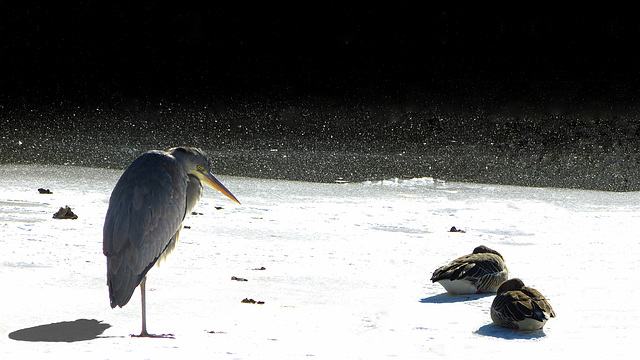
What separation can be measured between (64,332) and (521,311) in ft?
9.82

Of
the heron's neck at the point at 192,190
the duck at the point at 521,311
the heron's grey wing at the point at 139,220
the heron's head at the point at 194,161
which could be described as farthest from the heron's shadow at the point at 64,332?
the duck at the point at 521,311

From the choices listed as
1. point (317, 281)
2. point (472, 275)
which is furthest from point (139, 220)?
point (472, 275)

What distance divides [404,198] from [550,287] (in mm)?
6497

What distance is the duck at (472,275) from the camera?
5.91 meters

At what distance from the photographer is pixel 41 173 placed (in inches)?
580

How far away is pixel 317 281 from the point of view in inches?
258

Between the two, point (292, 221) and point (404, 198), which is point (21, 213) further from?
point (404, 198)

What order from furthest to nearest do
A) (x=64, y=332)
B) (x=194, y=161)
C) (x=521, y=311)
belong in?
(x=194, y=161)
(x=521, y=311)
(x=64, y=332)

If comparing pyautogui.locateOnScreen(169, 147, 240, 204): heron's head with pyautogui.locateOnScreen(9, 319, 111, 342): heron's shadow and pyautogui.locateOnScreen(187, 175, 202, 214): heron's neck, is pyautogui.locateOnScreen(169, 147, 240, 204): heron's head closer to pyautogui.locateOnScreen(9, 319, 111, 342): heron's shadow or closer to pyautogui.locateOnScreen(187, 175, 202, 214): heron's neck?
pyautogui.locateOnScreen(187, 175, 202, 214): heron's neck

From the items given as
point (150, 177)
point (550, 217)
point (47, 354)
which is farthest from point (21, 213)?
point (550, 217)

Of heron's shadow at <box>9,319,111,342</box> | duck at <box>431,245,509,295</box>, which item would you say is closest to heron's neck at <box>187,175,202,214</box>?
heron's shadow at <box>9,319,111,342</box>

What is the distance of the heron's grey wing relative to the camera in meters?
5.08

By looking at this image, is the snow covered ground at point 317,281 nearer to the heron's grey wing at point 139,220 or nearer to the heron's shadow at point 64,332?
the heron's shadow at point 64,332

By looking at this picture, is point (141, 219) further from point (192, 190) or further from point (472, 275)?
point (472, 275)
